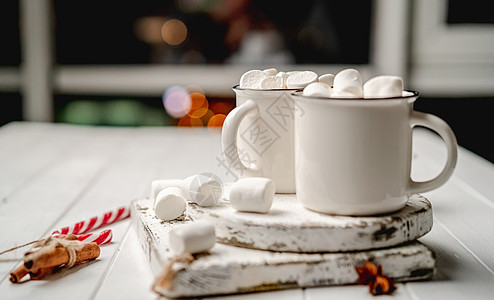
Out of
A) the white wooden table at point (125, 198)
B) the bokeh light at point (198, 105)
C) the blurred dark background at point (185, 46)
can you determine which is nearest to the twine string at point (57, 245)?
the white wooden table at point (125, 198)

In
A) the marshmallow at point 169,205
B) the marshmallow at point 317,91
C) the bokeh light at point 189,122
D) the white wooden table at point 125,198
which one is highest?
the marshmallow at point 317,91

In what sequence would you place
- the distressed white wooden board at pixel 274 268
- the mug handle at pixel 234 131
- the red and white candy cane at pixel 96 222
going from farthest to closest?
1. the red and white candy cane at pixel 96 222
2. the mug handle at pixel 234 131
3. the distressed white wooden board at pixel 274 268

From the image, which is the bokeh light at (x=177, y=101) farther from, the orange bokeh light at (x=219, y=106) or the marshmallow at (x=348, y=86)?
the marshmallow at (x=348, y=86)

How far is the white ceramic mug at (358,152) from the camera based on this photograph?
2.16ft

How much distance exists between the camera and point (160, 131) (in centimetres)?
200

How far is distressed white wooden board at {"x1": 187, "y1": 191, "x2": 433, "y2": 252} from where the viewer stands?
2.14ft

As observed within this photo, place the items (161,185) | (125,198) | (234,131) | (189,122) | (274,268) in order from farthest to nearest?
(189,122) < (125,198) < (161,185) < (234,131) < (274,268)

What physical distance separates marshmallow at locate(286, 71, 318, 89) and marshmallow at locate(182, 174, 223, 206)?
0.55 feet

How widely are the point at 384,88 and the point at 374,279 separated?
0.22 meters

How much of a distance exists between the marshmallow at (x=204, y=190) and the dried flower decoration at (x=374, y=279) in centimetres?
22

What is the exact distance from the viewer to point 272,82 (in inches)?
31.2

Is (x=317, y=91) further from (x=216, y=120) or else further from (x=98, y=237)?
(x=216, y=120)

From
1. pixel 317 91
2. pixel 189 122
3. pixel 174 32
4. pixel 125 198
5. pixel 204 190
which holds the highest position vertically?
pixel 174 32

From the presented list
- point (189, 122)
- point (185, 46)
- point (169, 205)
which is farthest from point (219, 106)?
point (169, 205)
